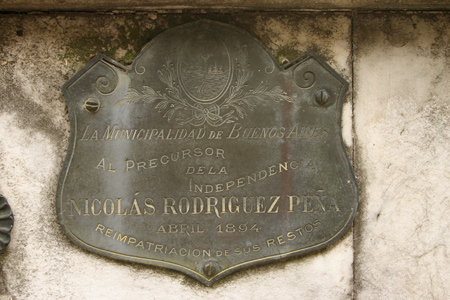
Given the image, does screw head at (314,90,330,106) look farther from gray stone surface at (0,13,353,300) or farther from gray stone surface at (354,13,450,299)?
gray stone surface at (0,13,353,300)

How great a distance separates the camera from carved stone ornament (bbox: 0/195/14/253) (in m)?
2.50

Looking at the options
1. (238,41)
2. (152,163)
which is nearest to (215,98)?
(238,41)

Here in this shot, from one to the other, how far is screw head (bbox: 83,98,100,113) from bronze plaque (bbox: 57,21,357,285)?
0.01 meters

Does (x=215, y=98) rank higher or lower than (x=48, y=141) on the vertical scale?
Result: higher

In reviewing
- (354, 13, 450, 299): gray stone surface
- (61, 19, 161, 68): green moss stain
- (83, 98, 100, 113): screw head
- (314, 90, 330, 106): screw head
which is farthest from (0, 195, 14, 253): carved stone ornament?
(354, 13, 450, 299): gray stone surface

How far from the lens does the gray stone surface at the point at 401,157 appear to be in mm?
2605

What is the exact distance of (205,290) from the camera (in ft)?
8.46

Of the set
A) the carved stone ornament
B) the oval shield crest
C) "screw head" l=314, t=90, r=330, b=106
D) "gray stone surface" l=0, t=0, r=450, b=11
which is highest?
"gray stone surface" l=0, t=0, r=450, b=11

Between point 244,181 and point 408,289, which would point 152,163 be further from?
point 408,289

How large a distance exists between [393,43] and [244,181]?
117 centimetres

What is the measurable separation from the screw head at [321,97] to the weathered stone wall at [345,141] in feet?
0.52

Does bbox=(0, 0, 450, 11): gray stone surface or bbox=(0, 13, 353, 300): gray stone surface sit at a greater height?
bbox=(0, 0, 450, 11): gray stone surface

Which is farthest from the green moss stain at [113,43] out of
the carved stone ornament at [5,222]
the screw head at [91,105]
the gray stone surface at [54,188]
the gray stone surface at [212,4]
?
the carved stone ornament at [5,222]

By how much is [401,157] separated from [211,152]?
1.09 m
